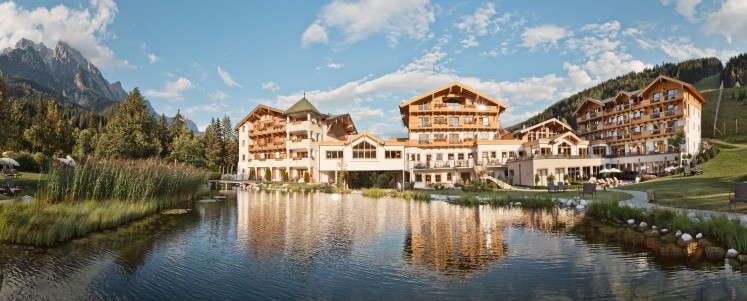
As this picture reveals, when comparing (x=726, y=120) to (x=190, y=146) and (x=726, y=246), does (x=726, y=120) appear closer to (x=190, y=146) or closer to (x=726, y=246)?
(x=726, y=246)

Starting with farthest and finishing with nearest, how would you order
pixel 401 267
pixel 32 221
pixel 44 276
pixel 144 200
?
1. pixel 144 200
2. pixel 32 221
3. pixel 401 267
4. pixel 44 276

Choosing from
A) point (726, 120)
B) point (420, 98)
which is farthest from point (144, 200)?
point (726, 120)

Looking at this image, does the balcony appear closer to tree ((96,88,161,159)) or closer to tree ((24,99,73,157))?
tree ((96,88,161,159))

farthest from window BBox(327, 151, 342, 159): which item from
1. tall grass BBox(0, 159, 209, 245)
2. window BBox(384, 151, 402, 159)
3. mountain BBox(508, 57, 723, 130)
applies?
mountain BBox(508, 57, 723, 130)

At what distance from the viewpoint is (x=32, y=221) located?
13352mm

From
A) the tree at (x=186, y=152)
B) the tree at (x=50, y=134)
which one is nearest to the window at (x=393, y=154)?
the tree at (x=186, y=152)

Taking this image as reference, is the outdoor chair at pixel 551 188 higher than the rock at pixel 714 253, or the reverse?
the outdoor chair at pixel 551 188

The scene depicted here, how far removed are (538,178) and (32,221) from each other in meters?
38.9

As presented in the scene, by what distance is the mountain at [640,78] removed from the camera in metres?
119

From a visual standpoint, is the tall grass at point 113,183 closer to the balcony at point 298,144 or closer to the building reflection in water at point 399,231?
the building reflection in water at point 399,231

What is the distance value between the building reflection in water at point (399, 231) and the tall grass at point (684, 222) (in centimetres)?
162

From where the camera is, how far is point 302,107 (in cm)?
5925

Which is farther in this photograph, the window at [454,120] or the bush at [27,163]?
the window at [454,120]

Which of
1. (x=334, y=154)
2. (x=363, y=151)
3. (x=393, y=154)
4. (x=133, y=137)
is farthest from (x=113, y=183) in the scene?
(x=393, y=154)
